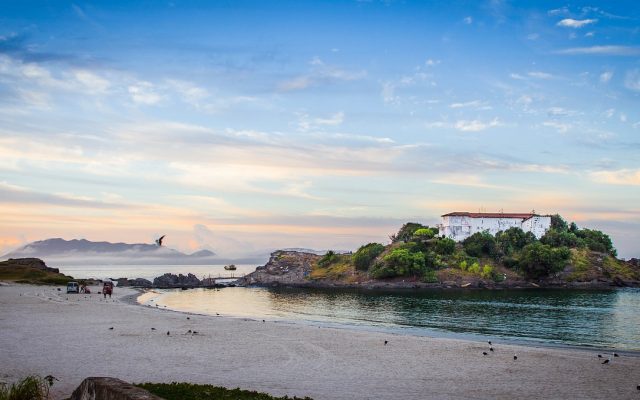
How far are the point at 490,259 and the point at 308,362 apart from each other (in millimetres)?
138600

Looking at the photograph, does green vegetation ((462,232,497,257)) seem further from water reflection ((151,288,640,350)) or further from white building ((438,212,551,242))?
water reflection ((151,288,640,350))

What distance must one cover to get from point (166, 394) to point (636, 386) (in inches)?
1085

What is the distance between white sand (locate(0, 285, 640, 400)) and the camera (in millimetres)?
28031

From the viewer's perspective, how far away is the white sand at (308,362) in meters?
28.0

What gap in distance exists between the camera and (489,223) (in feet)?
585

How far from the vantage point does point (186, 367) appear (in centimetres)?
3159

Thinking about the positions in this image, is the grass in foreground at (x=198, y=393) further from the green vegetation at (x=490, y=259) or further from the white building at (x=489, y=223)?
the white building at (x=489, y=223)

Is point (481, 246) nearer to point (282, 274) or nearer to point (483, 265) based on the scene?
point (483, 265)

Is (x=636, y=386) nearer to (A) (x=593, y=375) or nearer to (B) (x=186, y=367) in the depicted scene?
(A) (x=593, y=375)

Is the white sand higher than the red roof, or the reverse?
the red roof

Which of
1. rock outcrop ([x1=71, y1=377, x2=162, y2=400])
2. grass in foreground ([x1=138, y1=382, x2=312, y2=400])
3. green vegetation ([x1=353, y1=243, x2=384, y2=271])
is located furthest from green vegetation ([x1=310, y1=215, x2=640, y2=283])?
rock outcrop ([x1=71, y1=377, x2=162, y2=400])

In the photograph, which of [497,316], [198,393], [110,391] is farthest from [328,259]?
[110,391]

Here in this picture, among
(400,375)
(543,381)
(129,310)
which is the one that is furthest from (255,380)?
(129,310)

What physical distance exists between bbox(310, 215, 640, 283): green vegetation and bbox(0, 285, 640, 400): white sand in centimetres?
10855
